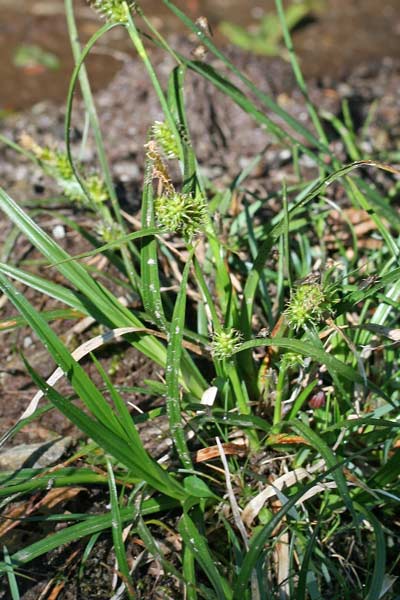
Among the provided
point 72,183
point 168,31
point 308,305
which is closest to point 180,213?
point 308,305

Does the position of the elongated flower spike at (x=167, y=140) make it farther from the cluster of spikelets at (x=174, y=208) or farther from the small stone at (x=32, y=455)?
the small stone at (x=32, y=455)

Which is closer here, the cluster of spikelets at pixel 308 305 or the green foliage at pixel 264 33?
the cluster of spikelets at pixel 308 305

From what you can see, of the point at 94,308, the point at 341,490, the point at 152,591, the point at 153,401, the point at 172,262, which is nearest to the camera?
the point at 341,490

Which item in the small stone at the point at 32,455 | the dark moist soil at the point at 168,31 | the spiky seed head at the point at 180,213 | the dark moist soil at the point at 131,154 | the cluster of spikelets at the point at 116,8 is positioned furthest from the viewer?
the dark moist soil at the point at 168,31

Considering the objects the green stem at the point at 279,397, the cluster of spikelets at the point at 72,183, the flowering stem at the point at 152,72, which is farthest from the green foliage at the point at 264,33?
the green stem at the point at 279,397

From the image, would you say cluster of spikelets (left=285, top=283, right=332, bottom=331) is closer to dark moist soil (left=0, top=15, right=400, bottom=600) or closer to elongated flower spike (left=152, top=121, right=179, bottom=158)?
elongated flower spike (left=152, top=121, right=179, bottom=158)

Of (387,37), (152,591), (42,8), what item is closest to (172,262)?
(152,591)

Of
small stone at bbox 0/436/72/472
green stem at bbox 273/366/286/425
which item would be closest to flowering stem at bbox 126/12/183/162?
green stem at bbox 273/366/286/425

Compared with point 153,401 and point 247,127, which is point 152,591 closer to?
point 153,401
